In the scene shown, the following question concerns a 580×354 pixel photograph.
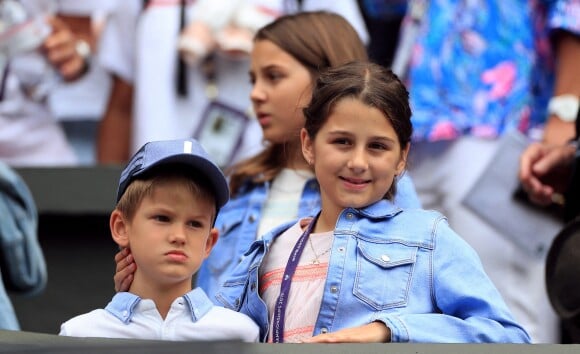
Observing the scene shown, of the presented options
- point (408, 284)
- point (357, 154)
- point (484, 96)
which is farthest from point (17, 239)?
point (484, 96)

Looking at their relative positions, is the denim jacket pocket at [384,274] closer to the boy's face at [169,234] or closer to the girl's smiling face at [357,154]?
the girl's smiling face at [357,154]

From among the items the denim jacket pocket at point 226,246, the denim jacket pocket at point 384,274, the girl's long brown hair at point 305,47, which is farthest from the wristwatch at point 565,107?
the denim jacket pocket at point 384,274

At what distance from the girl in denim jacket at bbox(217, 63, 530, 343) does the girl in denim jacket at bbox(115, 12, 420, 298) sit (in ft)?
2.28

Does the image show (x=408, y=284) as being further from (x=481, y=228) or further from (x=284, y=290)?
(x=481, y=228)

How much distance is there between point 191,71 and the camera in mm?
6270

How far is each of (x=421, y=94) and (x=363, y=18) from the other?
0.84 metres

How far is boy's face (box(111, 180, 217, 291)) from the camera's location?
134 inches

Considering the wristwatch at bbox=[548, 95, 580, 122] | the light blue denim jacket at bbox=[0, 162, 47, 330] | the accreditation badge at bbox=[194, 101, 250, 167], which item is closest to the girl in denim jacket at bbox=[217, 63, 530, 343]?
the light blue denim jacket at bbox=[0, 162, 47, 330]

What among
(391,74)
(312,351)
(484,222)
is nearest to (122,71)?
(484,222)

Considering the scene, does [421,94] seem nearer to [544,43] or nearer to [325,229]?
[544,43]

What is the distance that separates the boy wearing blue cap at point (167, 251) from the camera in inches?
134

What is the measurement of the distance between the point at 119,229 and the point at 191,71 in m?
2.78

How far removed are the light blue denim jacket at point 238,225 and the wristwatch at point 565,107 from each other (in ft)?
4.45

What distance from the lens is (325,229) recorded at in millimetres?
3695
